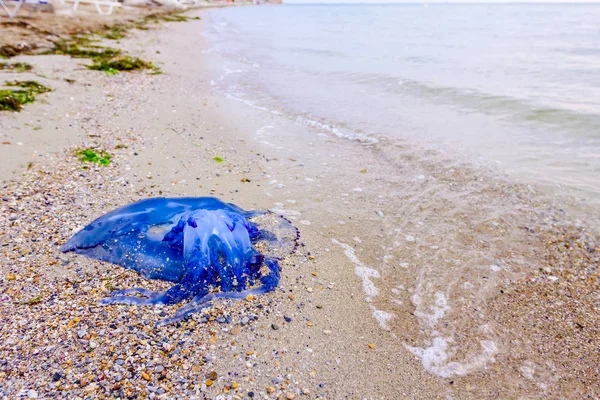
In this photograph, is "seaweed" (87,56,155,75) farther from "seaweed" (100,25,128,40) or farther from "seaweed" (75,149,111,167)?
"seaweed" (100,25,128,40)

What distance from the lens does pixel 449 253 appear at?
10.5ft

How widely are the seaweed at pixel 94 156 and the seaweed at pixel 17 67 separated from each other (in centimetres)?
400

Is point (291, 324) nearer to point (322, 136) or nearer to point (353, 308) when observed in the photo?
point (353, 308)

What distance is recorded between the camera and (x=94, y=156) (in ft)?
13.3

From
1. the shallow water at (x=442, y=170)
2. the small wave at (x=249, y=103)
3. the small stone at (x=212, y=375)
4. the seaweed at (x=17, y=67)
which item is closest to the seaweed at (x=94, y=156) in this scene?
the shallow water at (x=442, y=170)

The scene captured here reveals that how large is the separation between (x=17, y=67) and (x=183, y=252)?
669 cm

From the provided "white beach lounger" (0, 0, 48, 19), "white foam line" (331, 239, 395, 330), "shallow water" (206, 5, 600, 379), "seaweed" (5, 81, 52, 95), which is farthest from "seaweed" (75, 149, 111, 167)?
"white beach lounger" (0, 0, 48, 19)

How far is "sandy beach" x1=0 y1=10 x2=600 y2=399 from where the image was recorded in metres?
1.96

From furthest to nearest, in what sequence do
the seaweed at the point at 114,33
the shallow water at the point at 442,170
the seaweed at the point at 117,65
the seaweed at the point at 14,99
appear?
1. the seaweed at the point at 114,33
2. the seaweed at the point at 117,65
3. the seaweed at the point at 14,99
4. the shallow water at the point at 442,170

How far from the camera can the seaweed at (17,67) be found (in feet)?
21.8

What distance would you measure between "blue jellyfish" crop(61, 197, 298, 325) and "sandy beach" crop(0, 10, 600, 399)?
0.32 ft

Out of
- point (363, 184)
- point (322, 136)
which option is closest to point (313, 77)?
point (322, 136)

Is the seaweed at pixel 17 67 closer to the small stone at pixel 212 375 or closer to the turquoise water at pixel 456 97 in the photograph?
the turquoise water at pixel 456 97

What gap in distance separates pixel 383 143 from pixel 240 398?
4.51 m
